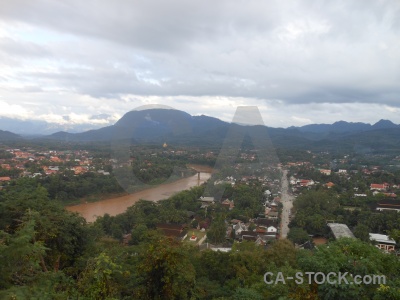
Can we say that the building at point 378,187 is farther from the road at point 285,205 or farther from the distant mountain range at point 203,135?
the distant mountain range at point 203,135

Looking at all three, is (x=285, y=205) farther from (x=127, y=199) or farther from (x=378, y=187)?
(x=378, y=187)

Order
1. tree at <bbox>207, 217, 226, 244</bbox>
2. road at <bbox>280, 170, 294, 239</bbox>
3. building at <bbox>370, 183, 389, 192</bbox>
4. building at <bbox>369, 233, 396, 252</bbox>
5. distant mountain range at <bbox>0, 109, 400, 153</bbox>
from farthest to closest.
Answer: building at <bbox>370, 183, 389, 192</bbox> < road at <bbox>280, 170, 294, 239</bbox> < tree at <bbox>207, 217, 226, 244</bbox> < building at <bbox>369, 233, 396, 252</bbox> < distant mountain range at <bbox>0, 109, 400, 153</bbox>

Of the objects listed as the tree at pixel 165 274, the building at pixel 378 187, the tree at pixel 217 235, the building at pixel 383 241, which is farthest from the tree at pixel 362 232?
the building at pixel 378 187

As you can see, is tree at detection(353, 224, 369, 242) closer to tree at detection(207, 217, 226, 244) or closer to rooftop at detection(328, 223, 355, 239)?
rooftop at detection(328, 223, 355, 239)

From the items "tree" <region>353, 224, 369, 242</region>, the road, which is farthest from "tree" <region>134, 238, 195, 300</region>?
"tree" <region>353, 224, 369, 242</region>

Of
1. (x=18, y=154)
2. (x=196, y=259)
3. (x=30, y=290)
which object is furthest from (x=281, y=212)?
(x=18, y=154)

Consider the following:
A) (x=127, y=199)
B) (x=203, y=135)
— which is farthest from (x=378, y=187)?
(x=203, y=135)
